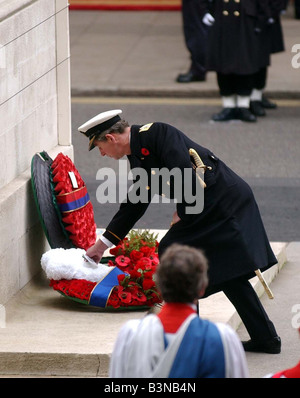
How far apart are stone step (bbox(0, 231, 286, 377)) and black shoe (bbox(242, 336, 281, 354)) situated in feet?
0.90

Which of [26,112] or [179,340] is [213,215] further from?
[179,340]

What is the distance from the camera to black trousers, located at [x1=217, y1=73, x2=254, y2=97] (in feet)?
40.3

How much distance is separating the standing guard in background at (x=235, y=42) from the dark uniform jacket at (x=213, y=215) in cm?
618

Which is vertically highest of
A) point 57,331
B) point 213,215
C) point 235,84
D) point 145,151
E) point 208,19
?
point 145,151

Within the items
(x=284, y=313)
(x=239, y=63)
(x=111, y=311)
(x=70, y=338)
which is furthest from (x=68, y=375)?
(x=239, y=63)

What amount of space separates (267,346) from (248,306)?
29 cm

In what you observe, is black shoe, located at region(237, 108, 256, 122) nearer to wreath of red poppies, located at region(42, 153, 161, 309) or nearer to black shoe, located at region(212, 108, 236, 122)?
black shoe, located at region(212, 108, 236, 122)

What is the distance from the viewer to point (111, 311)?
6.34 metres

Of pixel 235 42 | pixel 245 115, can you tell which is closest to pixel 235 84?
pixel 245 115

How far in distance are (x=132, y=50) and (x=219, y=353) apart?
1266 centimetres

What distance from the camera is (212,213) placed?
5820 millimetres

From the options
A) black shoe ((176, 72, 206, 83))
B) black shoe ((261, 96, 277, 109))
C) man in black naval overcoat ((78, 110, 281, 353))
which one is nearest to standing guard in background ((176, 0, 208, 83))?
black shoe ((176, 72, 206, 83))

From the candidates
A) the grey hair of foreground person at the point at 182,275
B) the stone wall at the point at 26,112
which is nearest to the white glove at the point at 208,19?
the stone wall at the point at 26,112

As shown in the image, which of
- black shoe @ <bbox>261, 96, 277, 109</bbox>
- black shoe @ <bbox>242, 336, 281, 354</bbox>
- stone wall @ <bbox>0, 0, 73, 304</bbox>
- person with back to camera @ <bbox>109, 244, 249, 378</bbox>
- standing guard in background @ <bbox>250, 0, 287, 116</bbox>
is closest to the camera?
person with back to camera @ <bbox>109, 244, 249, 378</bbox>
